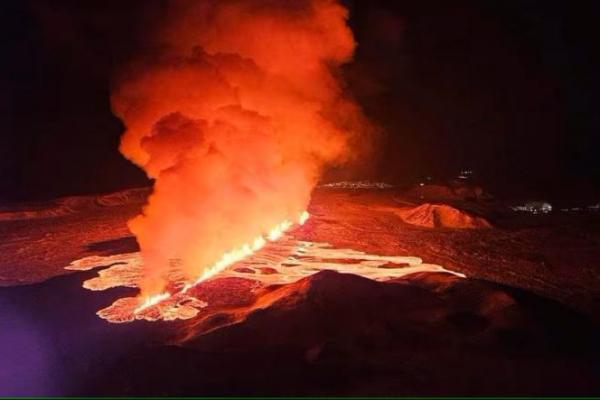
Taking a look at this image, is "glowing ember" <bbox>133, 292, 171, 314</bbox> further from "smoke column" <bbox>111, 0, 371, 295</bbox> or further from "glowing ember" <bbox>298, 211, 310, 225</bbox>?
"glowing ember" <bbox>298, 211, 310, 225</bbox>

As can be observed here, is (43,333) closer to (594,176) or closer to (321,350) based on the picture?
(321,350)

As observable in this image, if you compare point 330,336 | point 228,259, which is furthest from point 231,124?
point 330,336

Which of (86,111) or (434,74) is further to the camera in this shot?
(434,74)

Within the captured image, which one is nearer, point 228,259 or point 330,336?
point 330,336

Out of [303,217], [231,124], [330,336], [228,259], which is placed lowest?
[330,336]

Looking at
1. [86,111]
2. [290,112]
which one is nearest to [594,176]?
[290,112]

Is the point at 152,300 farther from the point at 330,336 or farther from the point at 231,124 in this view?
the point at 231,124

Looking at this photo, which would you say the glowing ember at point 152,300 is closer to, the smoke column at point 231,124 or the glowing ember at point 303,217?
the smoke column at point 231,124
